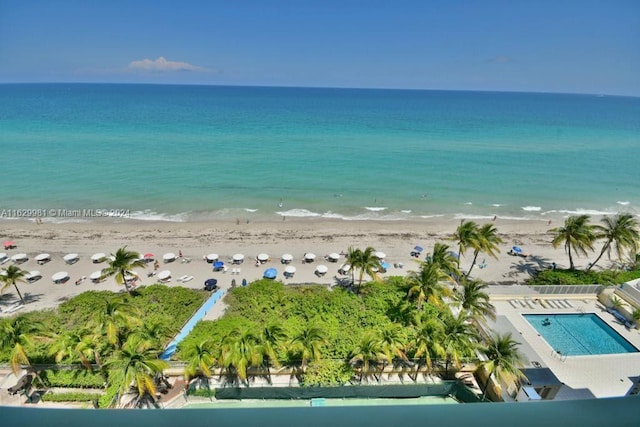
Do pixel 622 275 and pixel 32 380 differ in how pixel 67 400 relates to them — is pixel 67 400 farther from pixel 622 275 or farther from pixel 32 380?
pixel 622 275

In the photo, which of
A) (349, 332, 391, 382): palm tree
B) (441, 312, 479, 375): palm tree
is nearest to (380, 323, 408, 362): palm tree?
(349, 332, 391, 382): palm tree

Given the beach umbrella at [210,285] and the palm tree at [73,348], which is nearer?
the palm tree at [73,348]

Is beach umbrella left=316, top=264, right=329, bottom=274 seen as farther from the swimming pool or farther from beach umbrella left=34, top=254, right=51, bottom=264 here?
beach umbrella left=34, top=254, right=51, bottom=264

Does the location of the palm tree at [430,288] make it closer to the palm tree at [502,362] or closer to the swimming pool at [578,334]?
the palm tree at [502,362]

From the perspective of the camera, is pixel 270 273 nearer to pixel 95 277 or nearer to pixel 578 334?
pixel 95 277

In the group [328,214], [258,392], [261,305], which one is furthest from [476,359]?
[328,214]

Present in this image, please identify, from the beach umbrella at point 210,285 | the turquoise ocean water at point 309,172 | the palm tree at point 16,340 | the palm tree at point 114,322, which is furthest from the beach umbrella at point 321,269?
the palm tree at point 16,340
